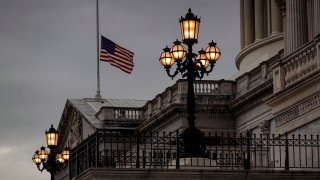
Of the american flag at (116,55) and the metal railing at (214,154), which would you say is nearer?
the metal railing at (214,154)

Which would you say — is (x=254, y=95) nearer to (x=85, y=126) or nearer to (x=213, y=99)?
(x=213, y=99)

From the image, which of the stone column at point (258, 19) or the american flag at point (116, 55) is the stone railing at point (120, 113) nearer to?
the american flag at point (116, 55)

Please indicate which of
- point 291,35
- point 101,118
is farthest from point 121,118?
point 291,35

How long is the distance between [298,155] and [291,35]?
642 centimetres

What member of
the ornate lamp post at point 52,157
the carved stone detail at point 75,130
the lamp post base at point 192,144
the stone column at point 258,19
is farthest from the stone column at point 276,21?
the lamp post base at point 192,144

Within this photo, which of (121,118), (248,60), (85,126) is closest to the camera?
(248,60)

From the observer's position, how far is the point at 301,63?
34.6m

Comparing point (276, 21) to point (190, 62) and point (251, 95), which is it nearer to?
point (251, 95)

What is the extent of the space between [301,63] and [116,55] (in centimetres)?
4718

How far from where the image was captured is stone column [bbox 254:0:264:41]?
72.9m

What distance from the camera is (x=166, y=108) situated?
2726 inches

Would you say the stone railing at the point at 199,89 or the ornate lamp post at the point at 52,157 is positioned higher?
the stone railing at the point at 199,89

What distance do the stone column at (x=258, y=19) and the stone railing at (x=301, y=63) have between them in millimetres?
37165

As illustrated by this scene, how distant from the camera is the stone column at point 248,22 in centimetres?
7425
